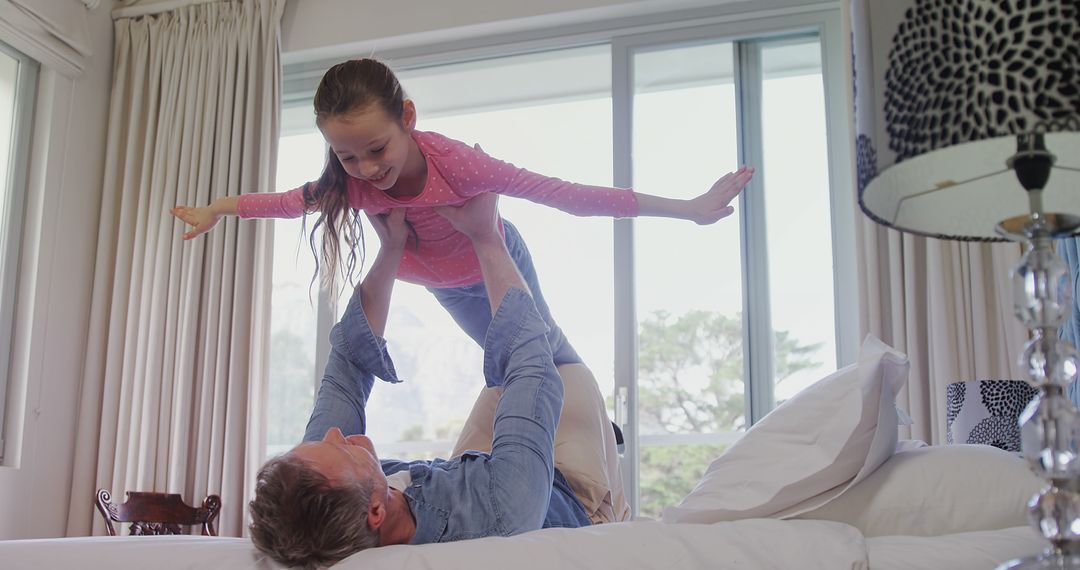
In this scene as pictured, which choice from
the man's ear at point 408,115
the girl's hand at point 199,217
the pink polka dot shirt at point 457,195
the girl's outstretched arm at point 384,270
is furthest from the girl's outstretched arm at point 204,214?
the man's ear at point 408,115

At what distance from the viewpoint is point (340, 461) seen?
1444 millimetres

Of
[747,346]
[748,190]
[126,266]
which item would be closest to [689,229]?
[748,190]

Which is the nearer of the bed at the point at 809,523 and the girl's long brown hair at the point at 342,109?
the bed at the point at 809,523

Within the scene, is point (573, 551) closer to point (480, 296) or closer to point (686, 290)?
point (480, 296)

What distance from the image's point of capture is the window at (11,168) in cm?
354

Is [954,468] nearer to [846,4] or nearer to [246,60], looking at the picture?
[846,4]

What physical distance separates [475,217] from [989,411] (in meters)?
1.17

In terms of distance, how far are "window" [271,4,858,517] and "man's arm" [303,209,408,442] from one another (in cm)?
128

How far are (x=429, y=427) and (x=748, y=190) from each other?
57.4 inches

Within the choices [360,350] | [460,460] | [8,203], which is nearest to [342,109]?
[360,350]

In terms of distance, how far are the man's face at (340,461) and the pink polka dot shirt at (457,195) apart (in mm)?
763

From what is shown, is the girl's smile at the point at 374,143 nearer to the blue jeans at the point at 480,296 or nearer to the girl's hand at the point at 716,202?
the blue jeans at the point at 480,296

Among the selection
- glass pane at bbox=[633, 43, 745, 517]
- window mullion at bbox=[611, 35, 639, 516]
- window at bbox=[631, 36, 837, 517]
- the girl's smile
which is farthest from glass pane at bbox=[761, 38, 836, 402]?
the girl's smile

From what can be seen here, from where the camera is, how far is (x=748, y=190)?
11.3 feet
